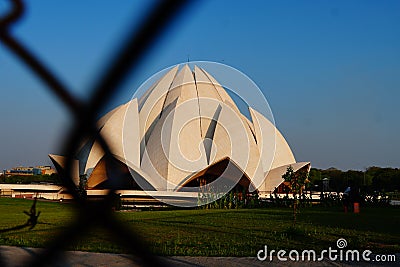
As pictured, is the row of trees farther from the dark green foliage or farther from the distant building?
the distant building

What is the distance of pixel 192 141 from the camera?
2423 centimetres

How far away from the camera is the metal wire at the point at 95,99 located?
330 mm

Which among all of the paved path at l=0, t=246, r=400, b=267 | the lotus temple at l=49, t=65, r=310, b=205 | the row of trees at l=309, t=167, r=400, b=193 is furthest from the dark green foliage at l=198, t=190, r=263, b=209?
the row of trees at l=309, t=167, r=400, b=193

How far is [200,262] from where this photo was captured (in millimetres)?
4418

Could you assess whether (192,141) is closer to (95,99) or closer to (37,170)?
(37,170)

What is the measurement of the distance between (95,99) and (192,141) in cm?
2386

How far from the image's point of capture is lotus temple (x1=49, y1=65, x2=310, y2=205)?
2291 cm

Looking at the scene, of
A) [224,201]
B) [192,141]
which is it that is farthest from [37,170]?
[192,141]

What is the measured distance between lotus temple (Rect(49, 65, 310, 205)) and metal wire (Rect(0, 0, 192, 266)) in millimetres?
20344

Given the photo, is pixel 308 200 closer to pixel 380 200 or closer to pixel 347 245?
pixel 380 200

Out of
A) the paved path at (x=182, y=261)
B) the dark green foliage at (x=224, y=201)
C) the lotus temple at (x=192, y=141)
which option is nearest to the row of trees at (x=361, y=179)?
the lotus temple at (x=192, y=141)

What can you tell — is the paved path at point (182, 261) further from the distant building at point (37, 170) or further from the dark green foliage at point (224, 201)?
the dark green foliage at point (224, 201)

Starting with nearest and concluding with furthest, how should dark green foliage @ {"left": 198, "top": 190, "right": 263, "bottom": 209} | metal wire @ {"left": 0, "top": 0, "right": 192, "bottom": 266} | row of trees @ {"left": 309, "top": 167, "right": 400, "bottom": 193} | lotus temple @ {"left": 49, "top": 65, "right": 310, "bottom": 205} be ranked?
metal wire @ {"left": 0, "top": 0, "right": 192, "bottom": 266} → dark green foliage @ {"left": 198, "top": 190, "right": 263, "bottom": 209} → lotus temple @ {"left": 49, "top": 65, "right": 310, "bottom": 205} → row of trees @ {"left": 309, "top": 167, "right": 400, "bottom": 193}

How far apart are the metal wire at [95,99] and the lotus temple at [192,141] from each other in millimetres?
20344
